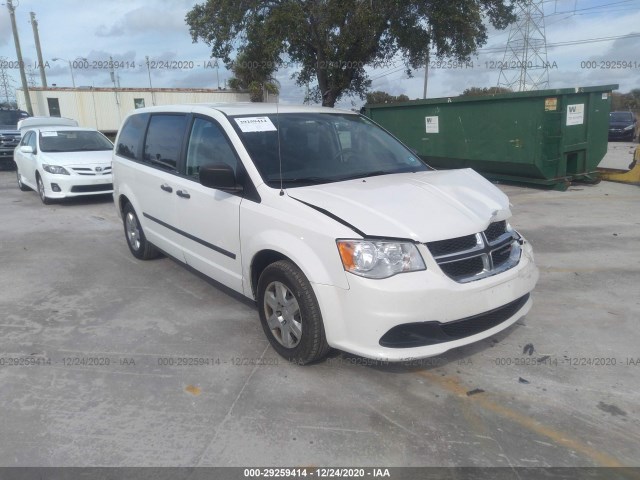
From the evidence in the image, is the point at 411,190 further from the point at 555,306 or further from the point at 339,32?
the point at 339,32

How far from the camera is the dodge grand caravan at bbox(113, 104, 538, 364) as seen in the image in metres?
3.02

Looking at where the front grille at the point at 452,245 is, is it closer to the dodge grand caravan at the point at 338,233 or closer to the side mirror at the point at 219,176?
the dodge grand caravan at the point at 338,233

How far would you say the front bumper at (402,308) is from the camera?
2.95 metres

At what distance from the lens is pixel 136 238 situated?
6086mm

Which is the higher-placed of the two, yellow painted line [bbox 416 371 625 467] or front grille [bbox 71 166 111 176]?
front grille [bbox 71 166 111 176]

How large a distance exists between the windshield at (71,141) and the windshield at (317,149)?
7981mm

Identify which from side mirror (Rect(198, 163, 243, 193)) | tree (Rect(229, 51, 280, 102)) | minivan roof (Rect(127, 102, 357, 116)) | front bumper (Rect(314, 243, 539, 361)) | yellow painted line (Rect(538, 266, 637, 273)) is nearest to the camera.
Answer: front bumper (Rect(314, 243, 539, 361))

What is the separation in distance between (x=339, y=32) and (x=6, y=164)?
Result: 1270 cm

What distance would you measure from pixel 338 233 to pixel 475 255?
0.90 m

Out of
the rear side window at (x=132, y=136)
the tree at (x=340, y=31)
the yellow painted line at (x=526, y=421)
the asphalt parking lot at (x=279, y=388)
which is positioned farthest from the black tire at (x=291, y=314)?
the tree at (x=340, y=31)

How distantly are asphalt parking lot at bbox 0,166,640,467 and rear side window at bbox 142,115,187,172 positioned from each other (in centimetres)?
130

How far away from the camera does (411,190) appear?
11.7 feet

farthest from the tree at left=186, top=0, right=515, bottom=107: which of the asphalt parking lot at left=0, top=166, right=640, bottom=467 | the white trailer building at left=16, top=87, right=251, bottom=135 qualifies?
the white trailer building at left=16, top=87, right=251, bottom=135

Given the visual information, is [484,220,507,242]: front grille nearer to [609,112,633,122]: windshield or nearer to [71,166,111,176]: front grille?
[71,166,111,176]: front grille
